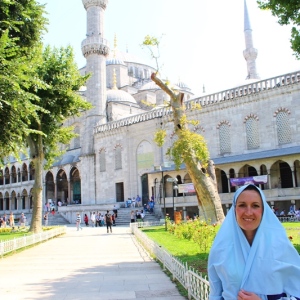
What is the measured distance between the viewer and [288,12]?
8734 millimetres

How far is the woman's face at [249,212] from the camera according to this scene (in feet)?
8.53

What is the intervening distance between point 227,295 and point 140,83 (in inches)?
1988

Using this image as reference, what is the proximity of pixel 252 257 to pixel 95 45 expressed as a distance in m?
35.8

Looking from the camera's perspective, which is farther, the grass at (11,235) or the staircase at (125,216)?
the staircase at (125,216)

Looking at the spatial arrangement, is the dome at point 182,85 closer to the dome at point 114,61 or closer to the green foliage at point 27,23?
the dome at point 114,61

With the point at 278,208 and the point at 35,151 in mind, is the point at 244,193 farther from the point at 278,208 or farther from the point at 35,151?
the point at 278,208

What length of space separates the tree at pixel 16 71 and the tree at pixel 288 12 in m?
6.39

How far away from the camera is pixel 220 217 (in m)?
14.9

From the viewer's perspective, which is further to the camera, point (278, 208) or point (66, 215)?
point (66, 215)

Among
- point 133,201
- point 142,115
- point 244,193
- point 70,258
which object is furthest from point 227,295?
point 142,115

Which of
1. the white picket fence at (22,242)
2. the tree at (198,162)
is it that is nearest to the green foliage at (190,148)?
the tree at (198,162)

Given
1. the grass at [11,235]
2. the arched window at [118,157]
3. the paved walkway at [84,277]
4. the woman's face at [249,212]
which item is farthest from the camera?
the arched window at [118,157]

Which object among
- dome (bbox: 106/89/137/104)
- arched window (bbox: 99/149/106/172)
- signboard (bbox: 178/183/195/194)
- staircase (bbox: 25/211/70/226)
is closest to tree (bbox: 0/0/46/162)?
signboard (bbox: 178/183/195/194)

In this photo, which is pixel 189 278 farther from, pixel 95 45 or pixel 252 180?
pixel 95 45
